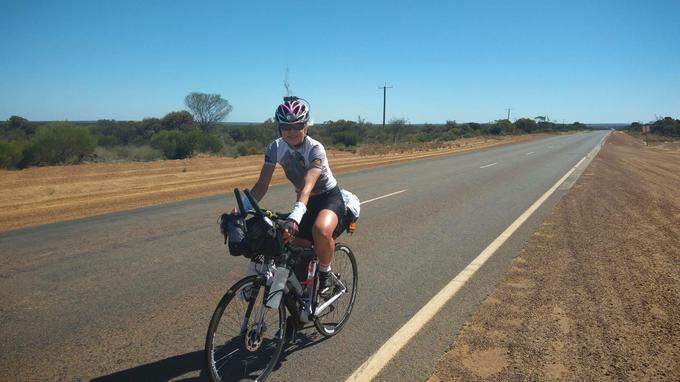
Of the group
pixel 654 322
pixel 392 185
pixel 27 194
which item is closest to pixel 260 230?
pixel 654 322

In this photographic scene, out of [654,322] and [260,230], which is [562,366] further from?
[260,230]

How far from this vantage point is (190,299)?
4820 mm

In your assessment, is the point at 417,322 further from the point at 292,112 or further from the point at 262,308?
the point at 292,112

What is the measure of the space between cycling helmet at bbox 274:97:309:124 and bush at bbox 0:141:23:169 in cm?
1934

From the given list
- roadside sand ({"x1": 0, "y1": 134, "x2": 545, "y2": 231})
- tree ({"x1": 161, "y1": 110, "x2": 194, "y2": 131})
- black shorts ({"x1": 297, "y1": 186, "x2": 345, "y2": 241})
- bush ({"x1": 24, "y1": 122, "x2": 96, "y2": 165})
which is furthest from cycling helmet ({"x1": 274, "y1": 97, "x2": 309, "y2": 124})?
tree ({"x1": 161, "y1": 110, "x2": 194, "y2": 131})

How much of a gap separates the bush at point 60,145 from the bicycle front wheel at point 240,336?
68.9 ft

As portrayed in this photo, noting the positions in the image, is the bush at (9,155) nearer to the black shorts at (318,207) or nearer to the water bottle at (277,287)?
the black shorts at (318,207)

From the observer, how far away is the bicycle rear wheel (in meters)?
4.05

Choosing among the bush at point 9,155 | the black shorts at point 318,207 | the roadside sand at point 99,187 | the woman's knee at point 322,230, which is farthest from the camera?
the bush at point 9,155

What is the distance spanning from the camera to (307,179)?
3502 mm

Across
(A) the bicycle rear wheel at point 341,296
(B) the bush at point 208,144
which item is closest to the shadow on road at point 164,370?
(A) the bicycle rear wheel at point 341,296

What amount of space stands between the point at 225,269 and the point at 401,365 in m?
3.08

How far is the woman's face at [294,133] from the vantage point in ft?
11.5

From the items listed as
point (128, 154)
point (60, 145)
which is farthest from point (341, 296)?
point (128, 154)
